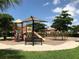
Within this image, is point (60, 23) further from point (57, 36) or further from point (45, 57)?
point (45, 57)

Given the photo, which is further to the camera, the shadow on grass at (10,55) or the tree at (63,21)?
the tree at (63,21)

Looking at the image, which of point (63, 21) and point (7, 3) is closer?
point (7, 3)

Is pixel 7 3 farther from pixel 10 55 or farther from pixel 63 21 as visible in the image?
pixel 63 21

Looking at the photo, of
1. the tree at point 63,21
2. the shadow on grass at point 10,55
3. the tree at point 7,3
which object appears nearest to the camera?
the shadow on grass at point 10,55

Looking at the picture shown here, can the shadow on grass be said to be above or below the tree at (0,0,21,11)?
below

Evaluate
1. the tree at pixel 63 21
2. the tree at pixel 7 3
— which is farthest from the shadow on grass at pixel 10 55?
the tree at pixel 63 21

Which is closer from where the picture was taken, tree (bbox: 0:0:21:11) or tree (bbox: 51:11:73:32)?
tree (bbox: 0:0:21:11)

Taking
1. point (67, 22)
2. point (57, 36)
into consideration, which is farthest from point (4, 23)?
point (67, 22)

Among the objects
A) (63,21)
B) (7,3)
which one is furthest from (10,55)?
(63,21)

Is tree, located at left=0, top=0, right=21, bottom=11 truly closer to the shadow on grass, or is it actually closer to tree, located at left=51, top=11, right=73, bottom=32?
the shadow on grass

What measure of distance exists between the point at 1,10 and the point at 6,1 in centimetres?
86

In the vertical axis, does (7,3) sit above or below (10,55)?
above

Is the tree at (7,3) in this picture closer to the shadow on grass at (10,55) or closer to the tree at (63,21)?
the shadow on grass at (10,55)

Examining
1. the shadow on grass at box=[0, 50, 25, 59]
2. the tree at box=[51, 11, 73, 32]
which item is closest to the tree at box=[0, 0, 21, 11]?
the shadow on grass at box=[0, 50, 25, 59]
